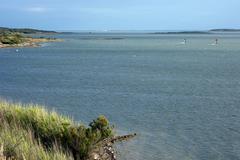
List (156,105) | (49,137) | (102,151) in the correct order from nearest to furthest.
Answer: (49,137) → (102,151) → (156,105)

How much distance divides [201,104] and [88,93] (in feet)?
24.7

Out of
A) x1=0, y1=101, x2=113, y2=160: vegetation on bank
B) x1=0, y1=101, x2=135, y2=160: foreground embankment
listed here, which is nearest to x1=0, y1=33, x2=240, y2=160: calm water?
x1=0, y1=101, x2=135, y2=160: foreground embankment

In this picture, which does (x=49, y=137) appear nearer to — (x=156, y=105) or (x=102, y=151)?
(x=102, y=151)

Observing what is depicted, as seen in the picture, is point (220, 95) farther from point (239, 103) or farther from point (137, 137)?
point (137, 137)

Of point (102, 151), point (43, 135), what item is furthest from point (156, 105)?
point (43, 135)

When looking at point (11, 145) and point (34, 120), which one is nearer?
point (11, 145)

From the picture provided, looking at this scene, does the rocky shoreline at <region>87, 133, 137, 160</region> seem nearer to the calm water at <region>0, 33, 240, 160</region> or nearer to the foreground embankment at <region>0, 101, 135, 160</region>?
the foreground embankment at <region>0, 101, 135, 160</region>

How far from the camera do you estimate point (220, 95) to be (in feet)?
86.6

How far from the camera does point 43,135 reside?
10109mm

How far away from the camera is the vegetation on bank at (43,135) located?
7.87m

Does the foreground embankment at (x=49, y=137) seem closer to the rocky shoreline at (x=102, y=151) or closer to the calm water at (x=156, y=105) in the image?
the rocky shoreline at (x=102, y=151)

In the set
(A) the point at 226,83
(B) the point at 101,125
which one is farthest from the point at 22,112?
(A) the point at 226,83

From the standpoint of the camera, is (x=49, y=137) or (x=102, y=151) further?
(x=102, y=151)

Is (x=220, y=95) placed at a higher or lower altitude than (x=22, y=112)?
lower
